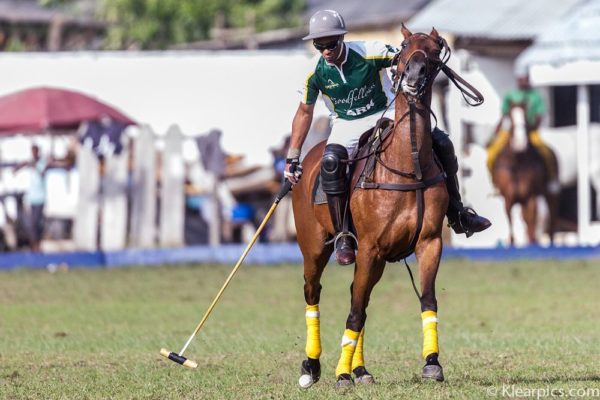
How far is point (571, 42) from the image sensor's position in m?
25.8

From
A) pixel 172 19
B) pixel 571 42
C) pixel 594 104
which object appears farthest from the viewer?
pixel 172 19

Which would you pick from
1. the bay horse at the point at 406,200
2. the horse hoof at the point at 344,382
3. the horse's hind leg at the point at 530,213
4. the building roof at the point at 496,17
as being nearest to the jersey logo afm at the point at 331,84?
the bay horse at the point at 406,200

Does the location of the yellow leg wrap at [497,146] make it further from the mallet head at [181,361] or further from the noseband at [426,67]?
the noseband at [426,67]

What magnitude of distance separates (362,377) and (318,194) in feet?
4.74

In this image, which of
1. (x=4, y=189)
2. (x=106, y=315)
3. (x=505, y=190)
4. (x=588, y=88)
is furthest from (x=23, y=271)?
(x=588, y=88)

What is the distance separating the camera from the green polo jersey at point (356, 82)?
11.0m

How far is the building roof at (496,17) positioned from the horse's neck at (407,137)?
1920 centimetres

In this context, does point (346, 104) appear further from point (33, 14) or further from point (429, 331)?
point (33, 14)

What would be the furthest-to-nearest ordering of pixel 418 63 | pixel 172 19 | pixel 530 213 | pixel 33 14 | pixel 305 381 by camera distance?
pixel 33 14
pixel 172 19
pixel 530 213
pixel 305 381
pixel 418 63

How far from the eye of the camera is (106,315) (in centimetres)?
1800

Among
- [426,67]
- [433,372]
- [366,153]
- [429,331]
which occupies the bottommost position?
[433,372]

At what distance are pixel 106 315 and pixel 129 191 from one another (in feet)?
25.4

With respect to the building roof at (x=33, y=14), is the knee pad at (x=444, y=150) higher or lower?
lower

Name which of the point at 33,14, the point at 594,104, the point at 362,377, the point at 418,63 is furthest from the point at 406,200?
the point at 33,14
